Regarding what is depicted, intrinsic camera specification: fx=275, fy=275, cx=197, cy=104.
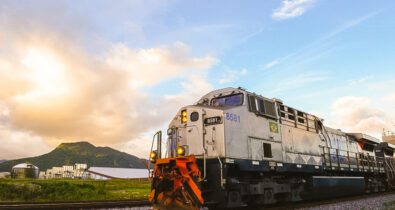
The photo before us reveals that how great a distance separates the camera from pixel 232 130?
770cm

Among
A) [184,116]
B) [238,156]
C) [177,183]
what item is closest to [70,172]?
[184,116]

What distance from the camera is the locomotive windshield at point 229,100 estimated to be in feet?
27.9

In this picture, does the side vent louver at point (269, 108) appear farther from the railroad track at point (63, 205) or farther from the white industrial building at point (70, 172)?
the white industrial building at point (70, 172)

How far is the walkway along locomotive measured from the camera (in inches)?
277

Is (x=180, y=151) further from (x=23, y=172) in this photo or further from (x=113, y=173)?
(x=113, y=173)

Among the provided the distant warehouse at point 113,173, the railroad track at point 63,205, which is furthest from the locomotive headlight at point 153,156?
the distant warehouse at point 113,173

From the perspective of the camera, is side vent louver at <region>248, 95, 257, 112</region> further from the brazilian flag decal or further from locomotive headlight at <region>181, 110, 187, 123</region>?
locomotive headlight at <region>181, 110, 187, 123</region>

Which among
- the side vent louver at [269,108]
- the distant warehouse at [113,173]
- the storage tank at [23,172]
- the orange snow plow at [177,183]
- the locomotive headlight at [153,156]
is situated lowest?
the distant warehouse at [113,173]

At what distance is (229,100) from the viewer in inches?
341

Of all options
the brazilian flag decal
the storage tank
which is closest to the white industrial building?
the storage tank

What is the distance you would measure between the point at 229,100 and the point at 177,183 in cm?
307

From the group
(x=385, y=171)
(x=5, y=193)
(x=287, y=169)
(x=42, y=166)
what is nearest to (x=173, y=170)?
(x=287, y=169)

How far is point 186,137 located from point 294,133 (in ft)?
14.9

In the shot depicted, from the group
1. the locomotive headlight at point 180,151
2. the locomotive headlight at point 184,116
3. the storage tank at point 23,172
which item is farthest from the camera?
the storage tank at point 23,172
